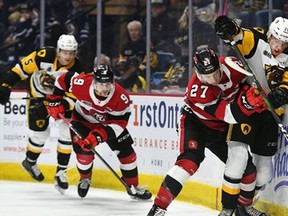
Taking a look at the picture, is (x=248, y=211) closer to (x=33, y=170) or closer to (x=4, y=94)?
(x=4, y=94)

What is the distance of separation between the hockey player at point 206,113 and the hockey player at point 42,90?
2.37 metres

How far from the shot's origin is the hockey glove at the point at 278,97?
21.0 feet

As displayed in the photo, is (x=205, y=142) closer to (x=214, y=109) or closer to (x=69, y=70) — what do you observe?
(x=214, y=109)

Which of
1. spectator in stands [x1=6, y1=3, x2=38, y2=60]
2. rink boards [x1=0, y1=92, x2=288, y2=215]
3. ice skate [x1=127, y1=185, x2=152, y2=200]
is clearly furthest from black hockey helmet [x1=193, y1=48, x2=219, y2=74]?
spectator in stands [x1=6, y1=3, x2=38, y2=60]

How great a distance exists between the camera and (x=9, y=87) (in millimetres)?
9180

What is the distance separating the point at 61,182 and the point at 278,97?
3.14 meters

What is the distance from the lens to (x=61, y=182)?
9078 millimetres

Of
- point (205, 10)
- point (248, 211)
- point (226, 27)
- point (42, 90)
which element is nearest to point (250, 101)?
point (226, 27)

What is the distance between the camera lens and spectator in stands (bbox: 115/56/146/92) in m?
9.70

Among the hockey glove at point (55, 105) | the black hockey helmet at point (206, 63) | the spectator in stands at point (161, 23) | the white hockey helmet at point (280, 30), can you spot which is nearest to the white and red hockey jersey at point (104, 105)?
the hockey glove at point (55, 105)

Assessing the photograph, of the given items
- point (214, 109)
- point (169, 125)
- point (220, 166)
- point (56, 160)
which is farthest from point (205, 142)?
point (56, 160)

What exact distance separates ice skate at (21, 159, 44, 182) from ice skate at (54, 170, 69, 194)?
1.65 feet

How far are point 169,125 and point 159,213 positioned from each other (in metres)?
2.33

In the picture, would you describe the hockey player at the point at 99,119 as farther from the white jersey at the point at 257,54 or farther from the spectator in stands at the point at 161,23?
the white jersey at the point at 257,54
